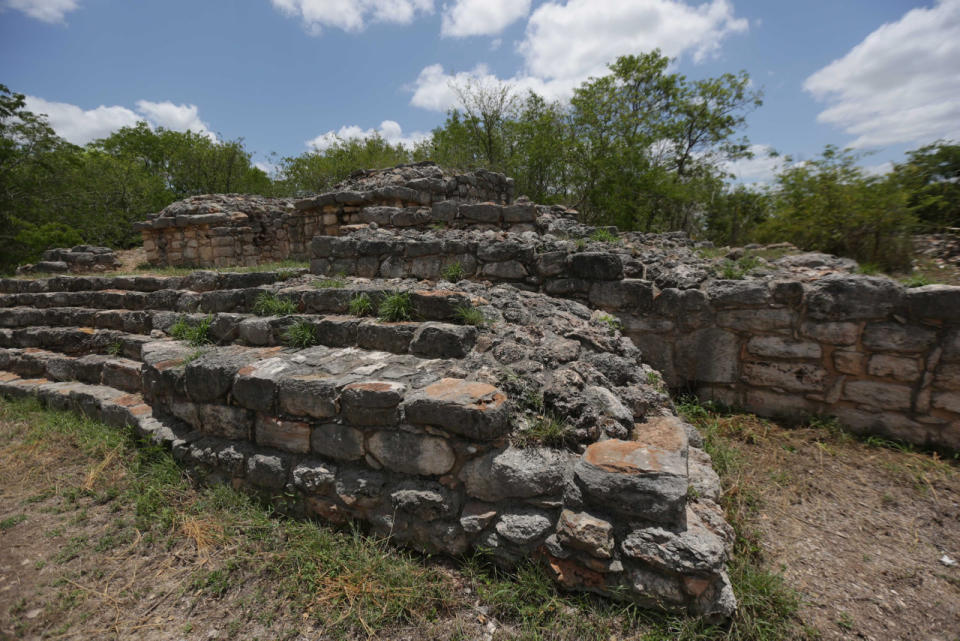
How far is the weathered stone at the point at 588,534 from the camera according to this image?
1856mm

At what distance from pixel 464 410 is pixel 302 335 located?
1.98 m

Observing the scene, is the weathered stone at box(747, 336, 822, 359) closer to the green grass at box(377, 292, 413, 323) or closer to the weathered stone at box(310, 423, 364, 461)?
the green grass at box(377, 292, 413, 323)

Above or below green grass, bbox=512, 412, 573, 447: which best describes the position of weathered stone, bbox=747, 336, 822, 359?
above

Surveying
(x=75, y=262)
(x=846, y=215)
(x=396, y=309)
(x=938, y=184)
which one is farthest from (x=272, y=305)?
(x=75, y=262)

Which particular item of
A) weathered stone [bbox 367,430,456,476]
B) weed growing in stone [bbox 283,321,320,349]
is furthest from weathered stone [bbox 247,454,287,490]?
weed growing in stone [bbox 283,321,320,349]

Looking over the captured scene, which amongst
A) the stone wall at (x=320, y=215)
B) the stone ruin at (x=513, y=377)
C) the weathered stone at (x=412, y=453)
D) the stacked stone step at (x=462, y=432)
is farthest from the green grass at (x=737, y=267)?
the weathered stone at (x=412, y=453)

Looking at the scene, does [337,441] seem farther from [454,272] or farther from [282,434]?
[454,272]

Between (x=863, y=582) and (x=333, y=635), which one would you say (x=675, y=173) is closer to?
(x=863, y=582)

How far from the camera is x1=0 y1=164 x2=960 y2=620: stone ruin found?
2.04 m

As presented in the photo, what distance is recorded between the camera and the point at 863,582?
206 cm

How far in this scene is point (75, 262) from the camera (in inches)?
411

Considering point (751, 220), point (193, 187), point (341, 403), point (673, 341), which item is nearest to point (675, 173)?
point (751, 220)

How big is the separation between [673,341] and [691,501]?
90.1 inches

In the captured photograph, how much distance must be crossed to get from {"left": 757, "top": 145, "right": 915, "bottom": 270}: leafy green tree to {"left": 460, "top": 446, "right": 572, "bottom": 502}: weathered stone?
5.22 m
